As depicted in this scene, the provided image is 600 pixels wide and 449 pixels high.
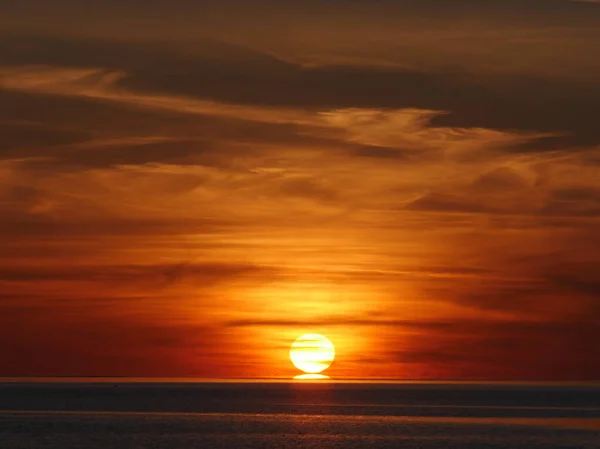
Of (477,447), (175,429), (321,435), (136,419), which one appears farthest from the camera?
(136,419)

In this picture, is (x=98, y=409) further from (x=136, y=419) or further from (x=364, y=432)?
(x=364, y=432)

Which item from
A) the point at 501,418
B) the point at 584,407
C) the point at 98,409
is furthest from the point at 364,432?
the point at 584,407

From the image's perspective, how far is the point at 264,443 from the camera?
214ft

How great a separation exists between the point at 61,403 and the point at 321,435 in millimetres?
55354

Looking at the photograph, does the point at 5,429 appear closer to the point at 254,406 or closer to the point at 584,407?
the point at 254,406

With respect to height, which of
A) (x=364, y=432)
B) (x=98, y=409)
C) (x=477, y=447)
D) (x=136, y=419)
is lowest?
(x=477, y=447)

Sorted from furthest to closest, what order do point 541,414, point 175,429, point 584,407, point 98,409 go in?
point 584,407
point 98,409
point 541,414
point 175,429

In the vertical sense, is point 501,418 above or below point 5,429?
above

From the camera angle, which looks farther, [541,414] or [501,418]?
[541,414]

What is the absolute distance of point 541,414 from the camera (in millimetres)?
98375

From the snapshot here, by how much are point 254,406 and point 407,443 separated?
5338cm

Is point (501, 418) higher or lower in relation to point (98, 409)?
lower

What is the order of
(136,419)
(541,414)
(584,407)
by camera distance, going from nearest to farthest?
1. (136,419)
2. (541,414)
3. (584,407)

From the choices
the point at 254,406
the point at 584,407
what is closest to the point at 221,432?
the point at 254,406
